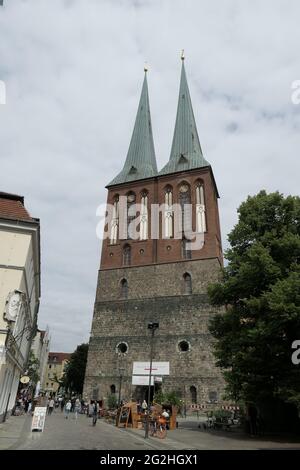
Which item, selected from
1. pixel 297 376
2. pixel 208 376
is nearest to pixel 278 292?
pixel 297 376

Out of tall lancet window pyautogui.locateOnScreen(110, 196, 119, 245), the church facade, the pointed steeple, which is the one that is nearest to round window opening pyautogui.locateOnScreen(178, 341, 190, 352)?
the church facade

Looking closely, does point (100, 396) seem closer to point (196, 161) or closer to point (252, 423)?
point (252, 423)

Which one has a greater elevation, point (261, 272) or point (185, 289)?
point (185, 289)

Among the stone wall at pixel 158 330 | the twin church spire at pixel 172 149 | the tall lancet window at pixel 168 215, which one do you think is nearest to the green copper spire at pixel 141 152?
the twin church spire at pixel 172 149

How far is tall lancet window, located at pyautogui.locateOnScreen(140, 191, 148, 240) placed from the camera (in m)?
37.9

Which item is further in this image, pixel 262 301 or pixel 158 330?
pixel 158 330

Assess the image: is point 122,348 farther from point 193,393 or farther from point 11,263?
point 11,263

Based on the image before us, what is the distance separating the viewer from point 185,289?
3347 cm

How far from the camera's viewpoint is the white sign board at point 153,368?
30391 mm

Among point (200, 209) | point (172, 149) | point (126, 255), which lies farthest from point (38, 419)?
point (172, 149)

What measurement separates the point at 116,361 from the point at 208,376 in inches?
336

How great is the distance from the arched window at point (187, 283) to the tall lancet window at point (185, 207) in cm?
460

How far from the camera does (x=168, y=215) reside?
37750 mm

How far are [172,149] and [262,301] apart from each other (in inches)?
1208
